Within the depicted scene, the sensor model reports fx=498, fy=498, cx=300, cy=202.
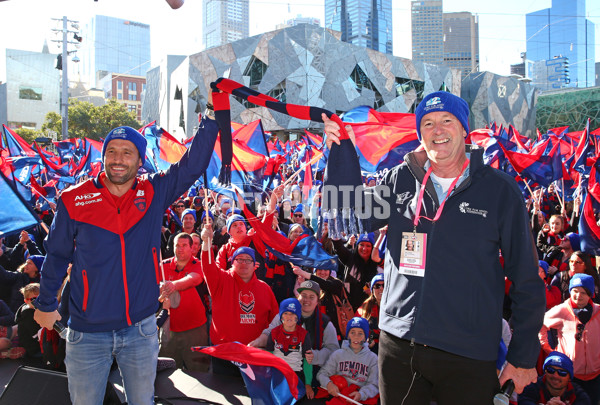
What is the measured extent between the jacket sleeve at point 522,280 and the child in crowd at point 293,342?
2.94 m

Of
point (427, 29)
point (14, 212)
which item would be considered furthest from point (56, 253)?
point (427, 29)

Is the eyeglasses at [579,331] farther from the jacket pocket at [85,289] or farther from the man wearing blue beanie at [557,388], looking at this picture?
the jacket pocket at [85,289]

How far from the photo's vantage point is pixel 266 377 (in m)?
4.48

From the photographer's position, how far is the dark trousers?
2.11 m

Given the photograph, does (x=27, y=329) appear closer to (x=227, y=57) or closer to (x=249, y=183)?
(x=249, y=183)

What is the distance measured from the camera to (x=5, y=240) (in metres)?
8.64

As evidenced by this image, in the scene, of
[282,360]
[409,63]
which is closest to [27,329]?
[282,360]

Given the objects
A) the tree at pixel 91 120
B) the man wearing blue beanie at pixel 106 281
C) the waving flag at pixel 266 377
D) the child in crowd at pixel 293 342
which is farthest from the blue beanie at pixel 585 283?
the tree at pixel 91 120

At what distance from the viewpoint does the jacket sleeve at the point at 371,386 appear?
14.9 feet

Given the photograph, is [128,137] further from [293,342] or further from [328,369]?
[328,369]

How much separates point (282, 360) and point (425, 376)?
8.42 feet

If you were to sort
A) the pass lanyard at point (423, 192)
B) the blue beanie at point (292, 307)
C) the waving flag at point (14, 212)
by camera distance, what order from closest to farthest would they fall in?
1. the pass lanyard at point (423, 192)
2. the waving flag at point (14, 212)
3. the blue beanie at point (292, 307)

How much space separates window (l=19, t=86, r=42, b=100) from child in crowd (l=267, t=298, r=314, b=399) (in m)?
74.1

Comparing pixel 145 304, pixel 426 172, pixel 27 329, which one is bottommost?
pixel 27 329
